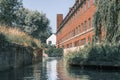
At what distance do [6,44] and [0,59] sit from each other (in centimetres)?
198

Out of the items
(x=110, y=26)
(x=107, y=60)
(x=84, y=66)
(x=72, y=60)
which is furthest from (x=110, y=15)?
(x=72, y=60)

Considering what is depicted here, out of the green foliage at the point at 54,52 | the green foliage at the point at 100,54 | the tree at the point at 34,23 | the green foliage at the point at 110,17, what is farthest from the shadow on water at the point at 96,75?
the green foliage at the point at 54,52

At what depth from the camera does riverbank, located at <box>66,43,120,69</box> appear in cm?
2906

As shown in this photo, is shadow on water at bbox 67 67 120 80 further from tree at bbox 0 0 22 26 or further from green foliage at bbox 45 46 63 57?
green foliage at bbox 45 46 63 57

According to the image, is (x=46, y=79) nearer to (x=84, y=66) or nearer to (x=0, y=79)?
(x=0, y=79)

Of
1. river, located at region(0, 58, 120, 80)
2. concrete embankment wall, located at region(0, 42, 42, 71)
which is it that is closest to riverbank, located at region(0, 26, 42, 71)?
concrete embankment wall, located at region(0, 42, 42, 71)

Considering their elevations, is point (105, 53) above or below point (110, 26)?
below

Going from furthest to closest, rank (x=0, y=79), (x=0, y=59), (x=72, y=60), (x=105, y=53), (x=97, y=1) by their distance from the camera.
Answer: (x=72, y=60) < (x=105, y=53) < (x=97, y=1) < (x=0, y=59) < (x=0, y=79)

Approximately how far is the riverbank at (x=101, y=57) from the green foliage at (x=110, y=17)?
80.0 inches

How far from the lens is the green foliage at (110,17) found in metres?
25.9

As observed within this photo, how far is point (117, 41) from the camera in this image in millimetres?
26453

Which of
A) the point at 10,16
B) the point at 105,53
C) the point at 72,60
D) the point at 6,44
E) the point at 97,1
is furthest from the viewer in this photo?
the point at 10,16

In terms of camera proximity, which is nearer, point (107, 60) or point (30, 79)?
point (30, 79)

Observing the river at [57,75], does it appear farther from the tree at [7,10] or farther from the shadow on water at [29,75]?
the tree at [7,10]
